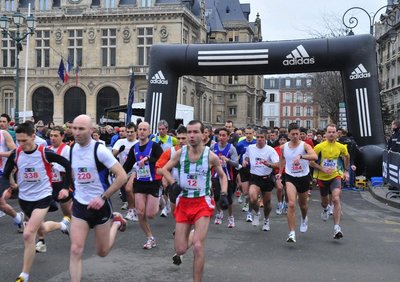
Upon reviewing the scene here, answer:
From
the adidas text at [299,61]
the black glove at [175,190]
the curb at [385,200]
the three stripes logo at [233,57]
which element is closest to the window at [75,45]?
the three stripes logo at [233,57]

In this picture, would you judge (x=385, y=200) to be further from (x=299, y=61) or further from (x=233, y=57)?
(x=233, y=57)

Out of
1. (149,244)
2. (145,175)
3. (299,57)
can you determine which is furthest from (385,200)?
(149,244)

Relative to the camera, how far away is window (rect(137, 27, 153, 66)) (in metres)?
49.2

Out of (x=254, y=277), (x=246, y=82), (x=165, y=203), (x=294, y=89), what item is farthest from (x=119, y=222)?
(x=294, y=89)

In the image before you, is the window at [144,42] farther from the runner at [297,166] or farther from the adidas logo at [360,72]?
the runner at [297,166]

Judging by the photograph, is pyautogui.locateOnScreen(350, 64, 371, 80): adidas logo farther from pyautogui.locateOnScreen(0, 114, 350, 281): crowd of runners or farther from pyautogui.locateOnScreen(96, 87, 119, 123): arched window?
pyautogui.locateOnScreen(96, 87, 119, 123): arched window

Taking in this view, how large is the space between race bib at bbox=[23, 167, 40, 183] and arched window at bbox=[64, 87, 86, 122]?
44.4m

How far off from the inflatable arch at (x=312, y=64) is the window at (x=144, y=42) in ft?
108

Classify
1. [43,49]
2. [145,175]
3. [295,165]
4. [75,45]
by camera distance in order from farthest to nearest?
[43,49] < [75,45] < [295,165] < [145,175]

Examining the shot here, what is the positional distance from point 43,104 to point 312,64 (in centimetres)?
3944

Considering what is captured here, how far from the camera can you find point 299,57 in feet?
51.7

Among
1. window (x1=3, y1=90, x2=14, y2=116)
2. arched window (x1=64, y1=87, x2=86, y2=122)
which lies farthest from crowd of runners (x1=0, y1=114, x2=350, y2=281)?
window (x1=3, y1=90, x2=14, y2=116)

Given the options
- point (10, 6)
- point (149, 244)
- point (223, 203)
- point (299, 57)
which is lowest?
point (149, 244)

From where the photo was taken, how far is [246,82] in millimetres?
70812
